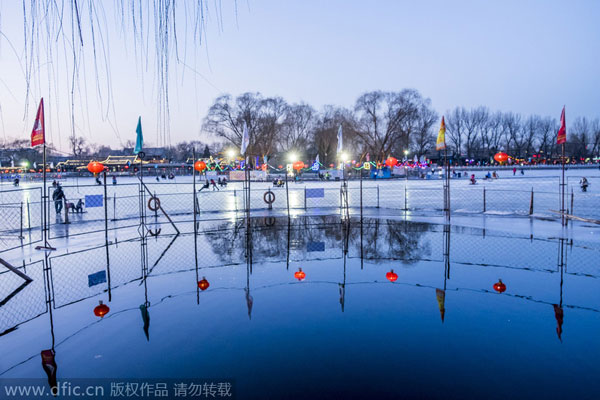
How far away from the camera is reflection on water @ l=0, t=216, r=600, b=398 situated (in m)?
4.11

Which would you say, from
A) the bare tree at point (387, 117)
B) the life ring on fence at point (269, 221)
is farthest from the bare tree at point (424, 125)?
the life ring on fence at point (269, 221)

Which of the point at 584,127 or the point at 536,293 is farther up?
the point at 584,127

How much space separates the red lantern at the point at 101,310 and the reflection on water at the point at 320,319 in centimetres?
6

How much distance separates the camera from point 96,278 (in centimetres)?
777

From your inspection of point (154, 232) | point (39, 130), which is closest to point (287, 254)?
point (154, 232)

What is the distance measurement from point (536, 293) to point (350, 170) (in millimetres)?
60724

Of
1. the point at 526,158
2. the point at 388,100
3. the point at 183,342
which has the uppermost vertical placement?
the point at 388,100

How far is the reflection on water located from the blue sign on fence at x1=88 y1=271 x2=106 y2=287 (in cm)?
4

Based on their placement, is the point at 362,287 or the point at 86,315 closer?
the point at 86,315

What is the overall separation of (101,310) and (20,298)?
71.0 inches

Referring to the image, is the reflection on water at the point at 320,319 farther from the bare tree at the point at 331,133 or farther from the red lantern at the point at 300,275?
the bare tree at the point at 331,133

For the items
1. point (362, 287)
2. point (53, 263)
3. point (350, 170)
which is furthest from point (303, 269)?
point (350, 170)

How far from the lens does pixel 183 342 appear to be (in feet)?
16.0

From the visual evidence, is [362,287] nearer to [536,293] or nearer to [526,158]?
[536,293]
